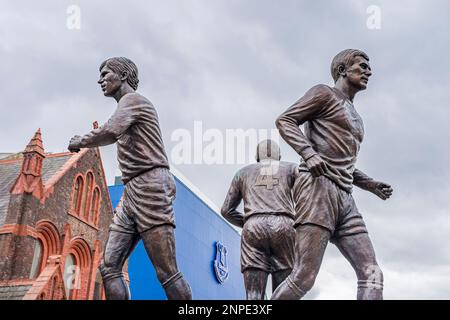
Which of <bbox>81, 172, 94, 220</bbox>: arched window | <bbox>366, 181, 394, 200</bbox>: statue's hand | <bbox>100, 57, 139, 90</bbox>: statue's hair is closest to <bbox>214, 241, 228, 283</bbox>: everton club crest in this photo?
<bbox>81, 172, 94, 220</bbox>: arched window

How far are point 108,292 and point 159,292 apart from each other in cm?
2112

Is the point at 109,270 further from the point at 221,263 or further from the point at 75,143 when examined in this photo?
the point at 221,263

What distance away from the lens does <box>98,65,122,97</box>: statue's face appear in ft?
14.3

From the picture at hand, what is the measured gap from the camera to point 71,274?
18484 millimetres

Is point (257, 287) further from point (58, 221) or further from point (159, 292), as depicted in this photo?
point (159, 292)

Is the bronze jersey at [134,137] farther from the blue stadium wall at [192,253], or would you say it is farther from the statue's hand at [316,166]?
the blue stadium wall at [192,253]

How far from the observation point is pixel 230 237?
3319cm

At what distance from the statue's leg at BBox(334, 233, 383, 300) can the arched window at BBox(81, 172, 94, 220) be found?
57.1 feet

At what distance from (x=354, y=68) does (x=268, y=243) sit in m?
1.79

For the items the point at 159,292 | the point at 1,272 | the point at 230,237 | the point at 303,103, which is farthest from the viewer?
the point at 230,237

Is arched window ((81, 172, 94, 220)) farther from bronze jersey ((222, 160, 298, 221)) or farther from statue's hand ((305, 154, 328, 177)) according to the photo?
statue's hand ((305, 154, 328, 177))

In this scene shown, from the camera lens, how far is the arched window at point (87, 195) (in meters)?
19.9

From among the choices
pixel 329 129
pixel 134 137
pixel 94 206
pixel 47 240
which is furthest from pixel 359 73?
pixel 94 206
